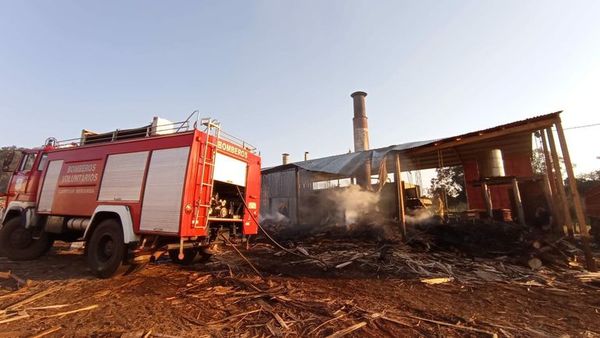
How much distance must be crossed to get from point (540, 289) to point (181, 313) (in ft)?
24.0

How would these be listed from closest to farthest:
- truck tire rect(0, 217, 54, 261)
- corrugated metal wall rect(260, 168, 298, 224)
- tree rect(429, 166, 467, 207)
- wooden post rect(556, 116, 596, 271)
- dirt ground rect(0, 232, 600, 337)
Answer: dirt ground rect(0, 232, 600, 337) < wooden post rect(556, 116, 596, 271) < truck tire rect(0, 217, 54, 261) < corrugated metal wall rect(260, 168, 298, 224) < tree rect(429, 166, 467, 207)

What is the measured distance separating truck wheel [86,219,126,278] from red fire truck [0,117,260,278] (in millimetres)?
23

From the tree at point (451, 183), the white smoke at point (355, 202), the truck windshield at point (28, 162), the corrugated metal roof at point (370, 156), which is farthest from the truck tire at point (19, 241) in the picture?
the tree at point (451, 183)

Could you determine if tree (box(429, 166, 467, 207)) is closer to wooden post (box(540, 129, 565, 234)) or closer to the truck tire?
wooden post (box(540, 129, 565, 234))

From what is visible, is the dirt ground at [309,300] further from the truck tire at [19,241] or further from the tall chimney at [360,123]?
the tall chimney at [360,123]

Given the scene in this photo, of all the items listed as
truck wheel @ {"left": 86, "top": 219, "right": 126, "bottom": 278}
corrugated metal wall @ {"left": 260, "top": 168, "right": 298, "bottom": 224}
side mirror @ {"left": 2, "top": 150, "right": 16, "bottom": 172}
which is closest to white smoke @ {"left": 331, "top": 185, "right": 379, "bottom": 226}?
corrugated metal wall @ {"left": 260, "top": 168, "right": 298, "bottom": 224}

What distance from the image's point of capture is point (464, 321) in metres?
4.25

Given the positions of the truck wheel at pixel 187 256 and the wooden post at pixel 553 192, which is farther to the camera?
the wooden post at pixel 553 192

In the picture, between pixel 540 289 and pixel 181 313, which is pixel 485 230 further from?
pixel 181 313

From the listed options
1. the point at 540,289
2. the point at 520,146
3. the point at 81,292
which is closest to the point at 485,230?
the point at 540,289

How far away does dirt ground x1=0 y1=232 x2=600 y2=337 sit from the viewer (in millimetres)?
4062

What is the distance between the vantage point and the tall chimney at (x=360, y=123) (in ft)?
73.1

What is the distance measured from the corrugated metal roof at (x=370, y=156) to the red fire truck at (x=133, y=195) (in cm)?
714

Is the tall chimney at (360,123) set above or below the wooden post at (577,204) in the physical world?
above
